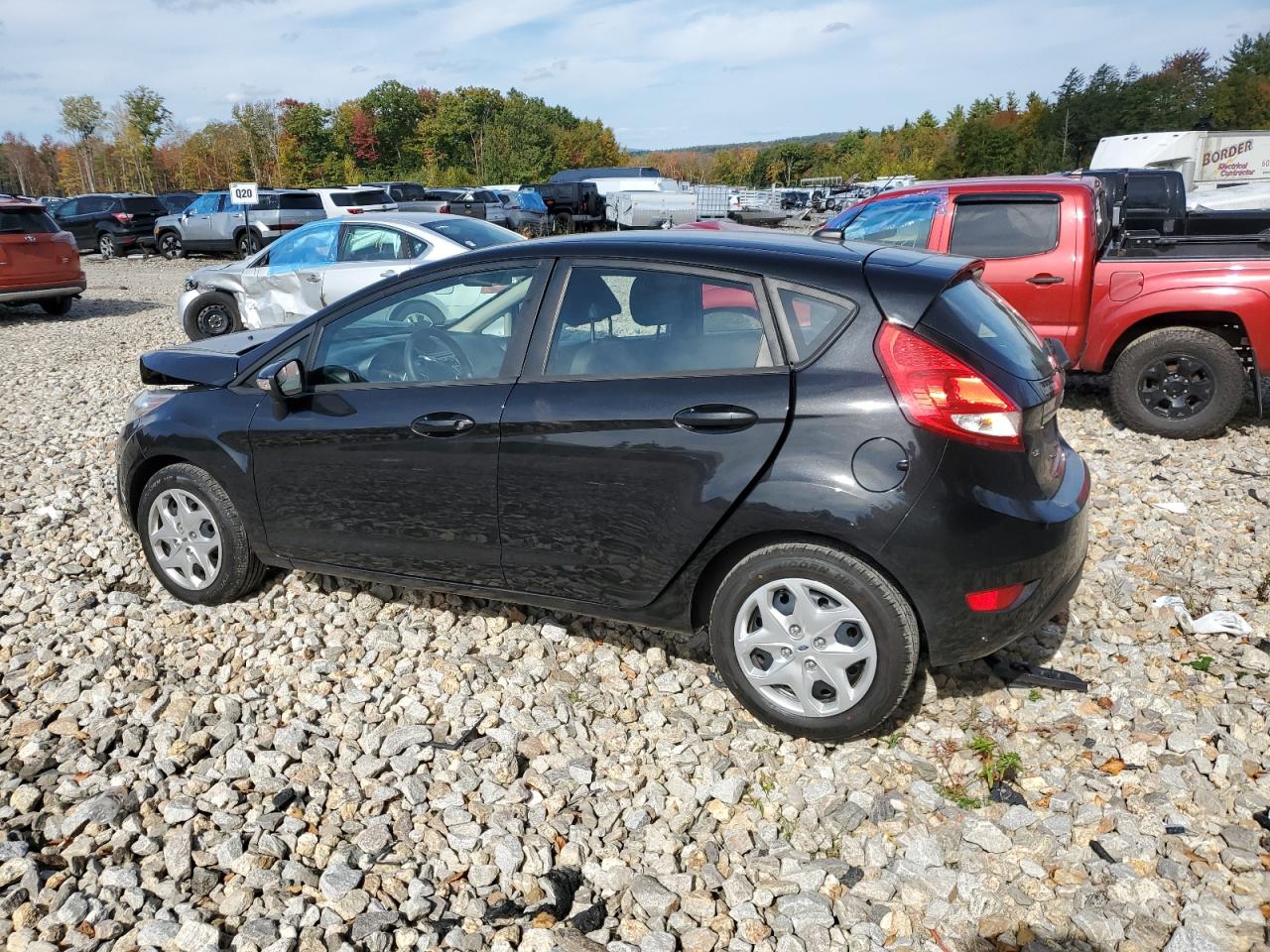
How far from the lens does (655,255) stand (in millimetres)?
3471

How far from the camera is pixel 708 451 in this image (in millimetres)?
3166

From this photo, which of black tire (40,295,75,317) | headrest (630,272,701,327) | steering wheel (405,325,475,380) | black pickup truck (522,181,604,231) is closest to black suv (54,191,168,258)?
black pickup truck (522,181,604,231)

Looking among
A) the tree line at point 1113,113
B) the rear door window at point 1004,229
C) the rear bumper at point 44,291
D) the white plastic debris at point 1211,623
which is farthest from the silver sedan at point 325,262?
the tree line at point 1113,113

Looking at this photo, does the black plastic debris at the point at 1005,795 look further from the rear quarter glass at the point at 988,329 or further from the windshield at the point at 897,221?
the windshield at the point at 897,221

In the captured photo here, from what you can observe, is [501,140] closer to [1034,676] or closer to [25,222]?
[25,222]

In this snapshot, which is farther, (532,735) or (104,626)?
(104,626)

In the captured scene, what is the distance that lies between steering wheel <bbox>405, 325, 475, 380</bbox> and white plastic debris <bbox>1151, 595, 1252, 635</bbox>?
10.6ft

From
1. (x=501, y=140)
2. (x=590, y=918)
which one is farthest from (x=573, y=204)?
(x=501, y=140)

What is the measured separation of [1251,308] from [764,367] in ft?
16.4

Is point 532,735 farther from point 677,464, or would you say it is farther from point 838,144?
point 838,144

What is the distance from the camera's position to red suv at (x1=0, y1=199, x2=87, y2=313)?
1380cm

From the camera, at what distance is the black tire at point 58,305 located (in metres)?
15.2

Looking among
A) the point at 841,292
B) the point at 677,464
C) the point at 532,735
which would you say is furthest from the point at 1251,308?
the point at 532,735

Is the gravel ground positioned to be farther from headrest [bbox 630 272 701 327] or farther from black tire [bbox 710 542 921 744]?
headrest [bbox 630 272 701 327]
